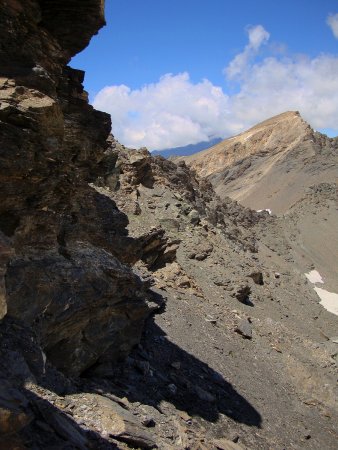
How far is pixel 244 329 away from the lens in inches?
817

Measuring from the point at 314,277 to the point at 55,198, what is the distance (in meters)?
41.9

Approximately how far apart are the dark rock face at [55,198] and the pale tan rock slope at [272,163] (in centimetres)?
6707

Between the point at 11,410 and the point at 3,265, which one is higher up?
the point at 3,265

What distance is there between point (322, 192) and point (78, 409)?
216 ft

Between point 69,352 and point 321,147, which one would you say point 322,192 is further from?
point 69,352

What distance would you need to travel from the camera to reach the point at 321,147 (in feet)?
314

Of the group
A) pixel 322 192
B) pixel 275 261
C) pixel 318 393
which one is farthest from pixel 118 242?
pixel 322 192

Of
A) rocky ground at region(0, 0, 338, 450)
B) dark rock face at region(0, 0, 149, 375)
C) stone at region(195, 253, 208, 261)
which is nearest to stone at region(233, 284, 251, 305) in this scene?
rocky ground at region(0, 0, 338, 450)

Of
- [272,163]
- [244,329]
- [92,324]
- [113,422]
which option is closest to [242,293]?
[244,329]

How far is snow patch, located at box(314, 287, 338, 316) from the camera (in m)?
37.8

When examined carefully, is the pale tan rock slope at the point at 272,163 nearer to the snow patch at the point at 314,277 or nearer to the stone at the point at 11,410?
the snow patch at the point at 314,277

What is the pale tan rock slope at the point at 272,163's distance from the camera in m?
84.4

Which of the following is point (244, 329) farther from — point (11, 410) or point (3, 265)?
point (11, 410)

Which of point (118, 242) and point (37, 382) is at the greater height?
→ point (118, 242)
